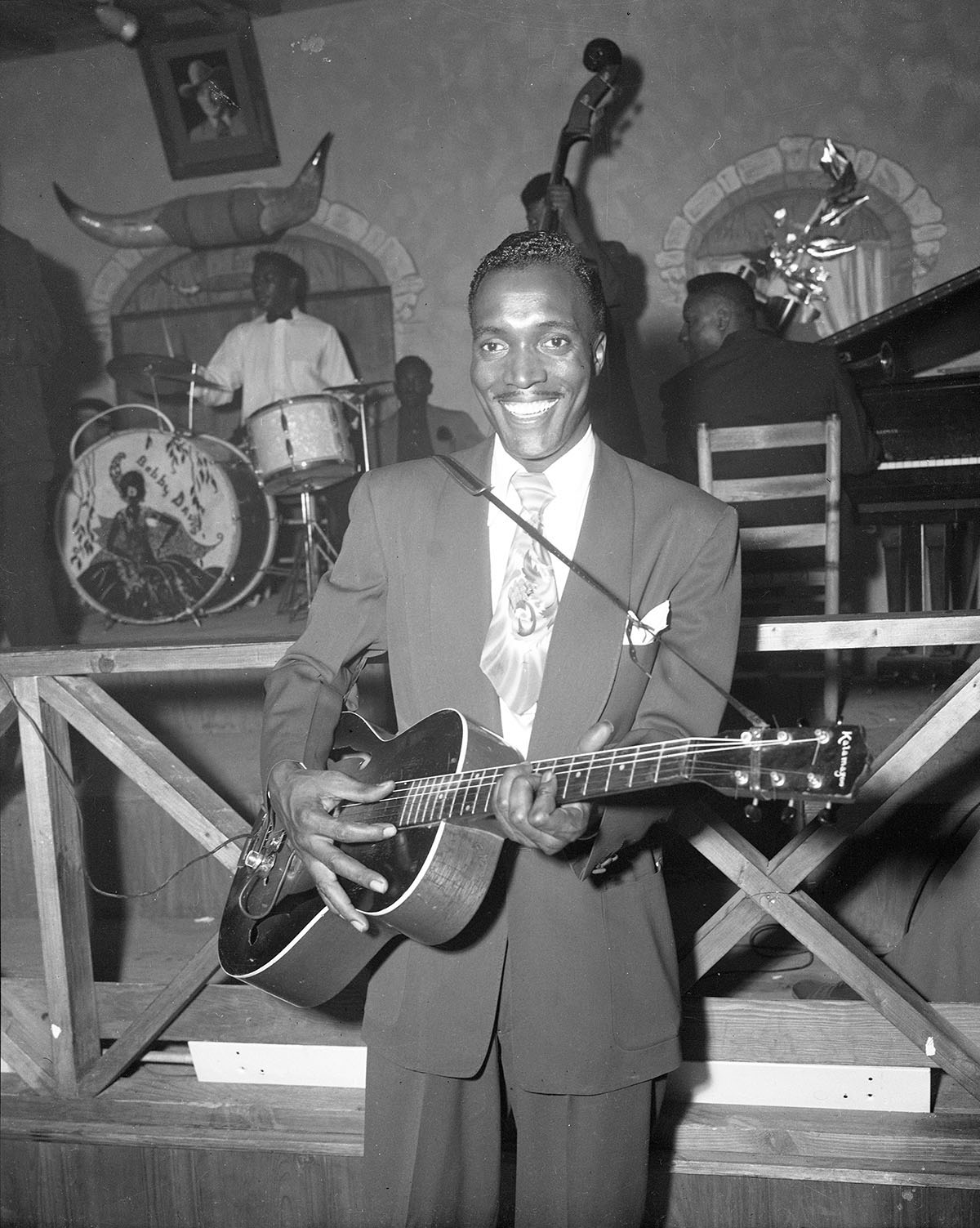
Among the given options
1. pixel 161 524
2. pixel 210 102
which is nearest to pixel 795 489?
pixel 161 524

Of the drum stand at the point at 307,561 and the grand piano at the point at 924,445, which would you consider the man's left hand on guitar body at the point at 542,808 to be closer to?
the grand piano at the point at 924,445

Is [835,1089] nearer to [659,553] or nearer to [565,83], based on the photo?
[659,553]

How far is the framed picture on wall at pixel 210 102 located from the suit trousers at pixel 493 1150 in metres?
7.28

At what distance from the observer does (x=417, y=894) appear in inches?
61.1

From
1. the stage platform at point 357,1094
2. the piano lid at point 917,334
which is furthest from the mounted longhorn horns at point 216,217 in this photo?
the stage platform at point 357,1094

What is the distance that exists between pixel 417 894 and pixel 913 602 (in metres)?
3.89

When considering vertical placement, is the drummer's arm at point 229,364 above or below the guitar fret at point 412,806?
above

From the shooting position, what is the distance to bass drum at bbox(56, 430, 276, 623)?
231 inches

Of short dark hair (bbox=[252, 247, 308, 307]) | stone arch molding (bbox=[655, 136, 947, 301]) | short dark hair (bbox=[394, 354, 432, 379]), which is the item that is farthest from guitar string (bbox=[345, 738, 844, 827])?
short dark hair (bbox=[252, 247, 308, 307])

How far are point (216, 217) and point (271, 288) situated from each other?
0.84 metres

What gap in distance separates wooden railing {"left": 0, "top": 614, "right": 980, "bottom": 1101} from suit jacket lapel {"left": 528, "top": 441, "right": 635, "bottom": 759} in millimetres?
748

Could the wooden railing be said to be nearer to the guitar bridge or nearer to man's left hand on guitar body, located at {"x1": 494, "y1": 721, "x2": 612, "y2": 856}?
the guitar bridge

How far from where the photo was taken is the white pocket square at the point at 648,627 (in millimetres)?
1591

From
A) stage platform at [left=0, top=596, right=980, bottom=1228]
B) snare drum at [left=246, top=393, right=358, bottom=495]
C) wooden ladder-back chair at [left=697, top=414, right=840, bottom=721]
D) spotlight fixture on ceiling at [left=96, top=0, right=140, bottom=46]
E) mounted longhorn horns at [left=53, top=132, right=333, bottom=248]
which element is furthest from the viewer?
mounted longhorn horns at [left=53, top=132, right=333, bottom=248]
